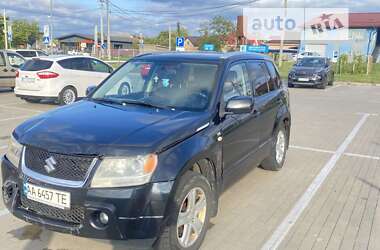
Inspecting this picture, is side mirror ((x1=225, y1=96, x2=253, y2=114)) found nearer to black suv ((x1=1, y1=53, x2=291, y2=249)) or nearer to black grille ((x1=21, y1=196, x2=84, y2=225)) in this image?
black suv ((x1=1, y1=53, x2=291, y2=249))

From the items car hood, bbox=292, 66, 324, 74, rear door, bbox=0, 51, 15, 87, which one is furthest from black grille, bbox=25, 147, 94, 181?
car hood, bbox=292, 66, 324, 74

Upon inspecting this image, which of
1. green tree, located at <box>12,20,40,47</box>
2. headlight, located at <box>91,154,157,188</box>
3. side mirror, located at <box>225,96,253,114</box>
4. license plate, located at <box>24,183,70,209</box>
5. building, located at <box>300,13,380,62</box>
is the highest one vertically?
green tree, located at <box>12,20,40,47</box>

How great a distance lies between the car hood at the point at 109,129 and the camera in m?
3.10

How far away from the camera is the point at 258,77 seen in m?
5.36

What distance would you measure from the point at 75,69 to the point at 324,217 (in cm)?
1027

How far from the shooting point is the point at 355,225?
434 cm

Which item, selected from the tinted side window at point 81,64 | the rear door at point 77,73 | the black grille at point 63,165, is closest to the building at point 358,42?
the tinted side window at point 81,64

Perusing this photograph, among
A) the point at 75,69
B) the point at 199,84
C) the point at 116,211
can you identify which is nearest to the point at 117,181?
the point at 116,211

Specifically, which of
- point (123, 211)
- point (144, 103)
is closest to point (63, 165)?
point (123, 211)

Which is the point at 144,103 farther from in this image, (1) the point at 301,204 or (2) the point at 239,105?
(1) the point at 301,204

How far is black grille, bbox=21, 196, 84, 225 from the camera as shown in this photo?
3.09 metres

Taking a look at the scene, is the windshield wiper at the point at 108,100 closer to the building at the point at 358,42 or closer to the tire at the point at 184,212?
the tire at the point at 184,212

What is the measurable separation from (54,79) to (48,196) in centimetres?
983

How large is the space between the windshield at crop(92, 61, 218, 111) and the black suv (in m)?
0.01
